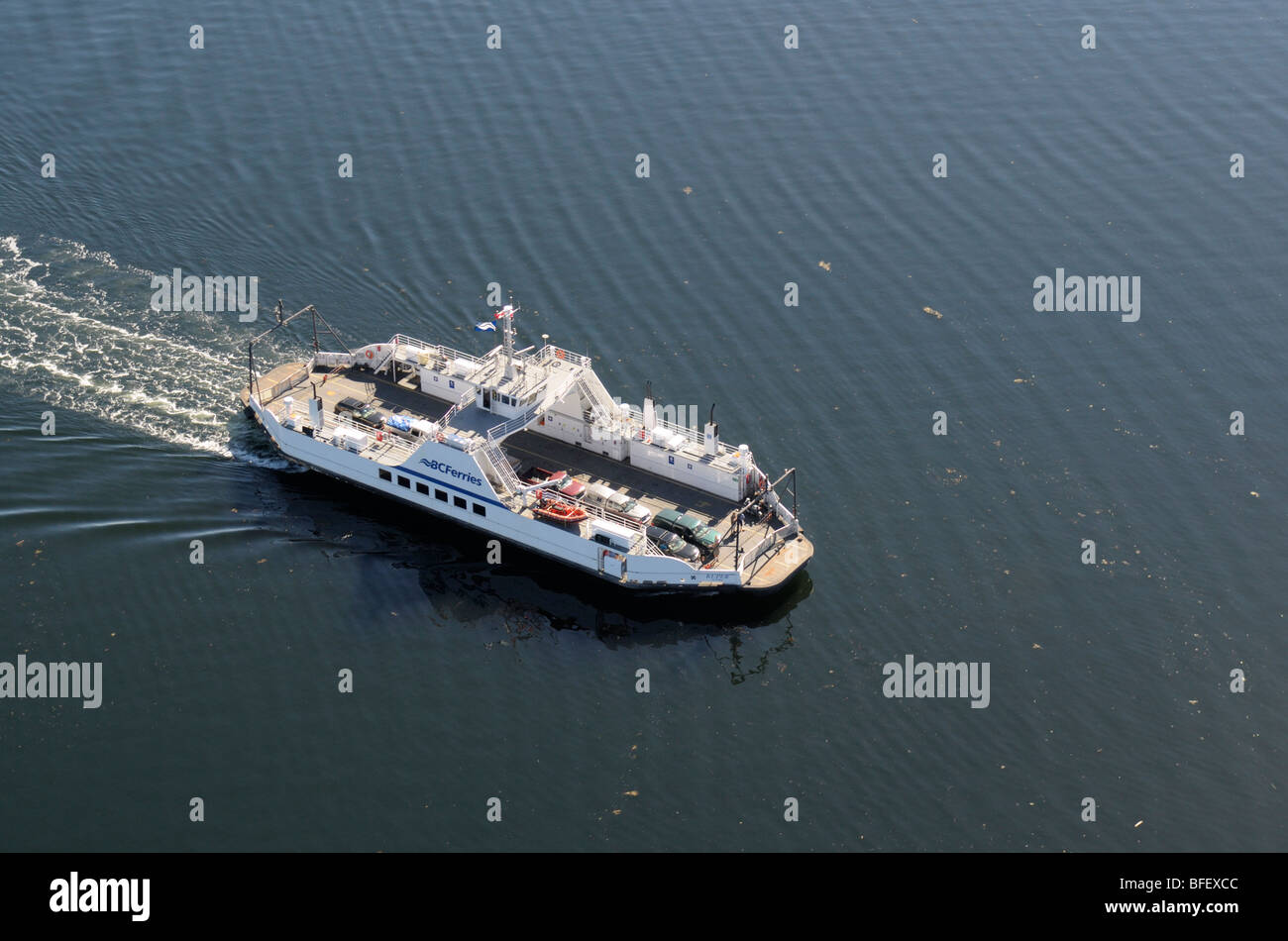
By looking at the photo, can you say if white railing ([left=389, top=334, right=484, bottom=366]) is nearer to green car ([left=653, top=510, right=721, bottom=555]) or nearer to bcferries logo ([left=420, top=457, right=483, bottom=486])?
bcferries logo ([left=420, top=457, right=483, bottom=486])

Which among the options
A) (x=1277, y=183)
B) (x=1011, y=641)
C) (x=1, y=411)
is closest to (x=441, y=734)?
(x=1011, y=641)

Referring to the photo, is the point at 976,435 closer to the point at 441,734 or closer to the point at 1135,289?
the point at 1135,289

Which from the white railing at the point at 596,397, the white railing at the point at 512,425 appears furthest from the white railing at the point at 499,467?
the white railing at the point at 596,397

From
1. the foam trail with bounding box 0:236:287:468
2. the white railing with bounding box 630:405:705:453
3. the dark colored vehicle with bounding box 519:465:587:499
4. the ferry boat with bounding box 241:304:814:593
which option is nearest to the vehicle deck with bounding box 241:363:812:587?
the ferry boat with bounding box 241:304:814:593

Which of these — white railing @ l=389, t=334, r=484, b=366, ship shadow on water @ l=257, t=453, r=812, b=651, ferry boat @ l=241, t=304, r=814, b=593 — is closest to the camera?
ship shadow on water @ l=257, t=453, r=812, b=651

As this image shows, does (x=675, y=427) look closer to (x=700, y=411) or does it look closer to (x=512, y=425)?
(x=700, y=411)

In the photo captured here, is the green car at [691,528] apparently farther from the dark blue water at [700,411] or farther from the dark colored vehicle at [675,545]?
the dark blue water at [700,411]

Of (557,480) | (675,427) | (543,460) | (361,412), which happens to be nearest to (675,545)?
(557,480)
